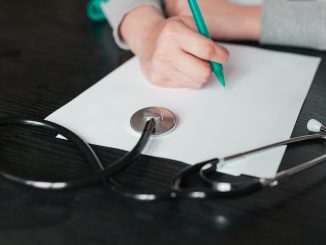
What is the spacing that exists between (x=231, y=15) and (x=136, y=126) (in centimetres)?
39

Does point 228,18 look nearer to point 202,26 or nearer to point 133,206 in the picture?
point 202,26

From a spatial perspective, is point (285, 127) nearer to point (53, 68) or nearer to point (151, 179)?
point (151, 179)

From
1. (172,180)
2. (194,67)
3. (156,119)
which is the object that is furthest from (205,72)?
(172,180)

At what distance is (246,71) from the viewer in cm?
68

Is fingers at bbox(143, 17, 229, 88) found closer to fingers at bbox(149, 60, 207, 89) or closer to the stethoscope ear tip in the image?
fingers at bbox(149, 60, 207, 89)

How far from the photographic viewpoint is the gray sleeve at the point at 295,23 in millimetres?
749

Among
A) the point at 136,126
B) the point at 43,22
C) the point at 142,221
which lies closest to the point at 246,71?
the point at 136,126

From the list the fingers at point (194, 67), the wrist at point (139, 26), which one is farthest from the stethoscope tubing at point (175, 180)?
the wrist at point (139, 26)

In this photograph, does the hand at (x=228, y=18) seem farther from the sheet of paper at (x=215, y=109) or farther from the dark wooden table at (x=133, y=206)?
the dark wooden table at (x=133, y=206)

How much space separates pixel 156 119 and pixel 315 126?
0.20m

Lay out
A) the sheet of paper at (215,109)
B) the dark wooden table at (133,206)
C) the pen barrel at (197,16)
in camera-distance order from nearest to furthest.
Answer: the dark wooden table at (133,206)
the sheet of paper at (215,109)
the pen barrel at (197,16)

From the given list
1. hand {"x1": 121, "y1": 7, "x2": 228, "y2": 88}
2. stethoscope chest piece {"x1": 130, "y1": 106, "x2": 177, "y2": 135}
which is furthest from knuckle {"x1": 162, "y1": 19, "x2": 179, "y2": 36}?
stethoscope chest piece {"x1": 130, "y1": 106, "x2": 177, "y2": 135}

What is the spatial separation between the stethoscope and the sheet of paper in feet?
0.05

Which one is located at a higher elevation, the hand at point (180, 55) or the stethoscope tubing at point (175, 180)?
the hand at point (180, 55)
